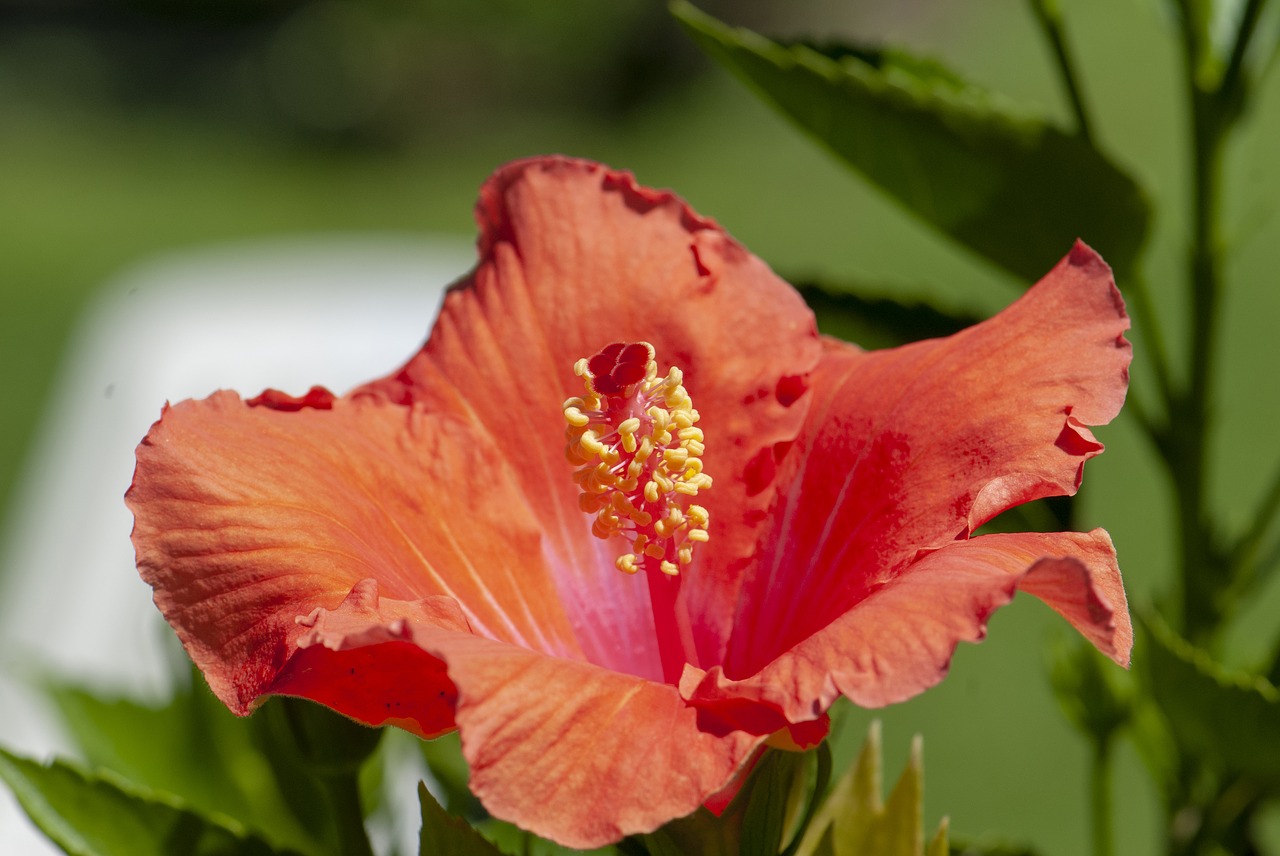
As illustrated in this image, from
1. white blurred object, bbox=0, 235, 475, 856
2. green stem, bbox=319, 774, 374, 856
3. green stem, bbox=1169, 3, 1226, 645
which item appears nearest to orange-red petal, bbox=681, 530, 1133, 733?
green stem, bbox=319, 774, 374, 856

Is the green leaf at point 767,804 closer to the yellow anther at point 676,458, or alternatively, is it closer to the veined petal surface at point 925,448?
the veined petal surface at point 925,448

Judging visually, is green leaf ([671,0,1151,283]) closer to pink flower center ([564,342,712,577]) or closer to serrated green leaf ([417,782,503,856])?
pink flower center ([564,342,712,577])

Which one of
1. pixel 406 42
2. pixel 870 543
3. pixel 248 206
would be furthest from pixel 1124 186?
pixel 406 42

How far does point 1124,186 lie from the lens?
821 mm

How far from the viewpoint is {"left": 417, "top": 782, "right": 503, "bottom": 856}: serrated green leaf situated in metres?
0.64

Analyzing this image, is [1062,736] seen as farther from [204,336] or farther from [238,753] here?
[238,753]

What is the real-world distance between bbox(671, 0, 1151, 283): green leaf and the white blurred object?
2.23ft

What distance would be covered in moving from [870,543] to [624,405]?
0.15 meters

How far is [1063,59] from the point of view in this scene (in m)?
0.87

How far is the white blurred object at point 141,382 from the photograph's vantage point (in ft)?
5.75

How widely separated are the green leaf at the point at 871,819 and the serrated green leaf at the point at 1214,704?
0.50 feet

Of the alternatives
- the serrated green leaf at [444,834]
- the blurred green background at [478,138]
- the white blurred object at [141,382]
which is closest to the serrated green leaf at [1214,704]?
the serrated green leaf at [444,834]


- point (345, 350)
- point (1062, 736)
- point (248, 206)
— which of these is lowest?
point (1062, 736)

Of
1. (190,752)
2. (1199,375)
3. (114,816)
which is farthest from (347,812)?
(1199,375)
